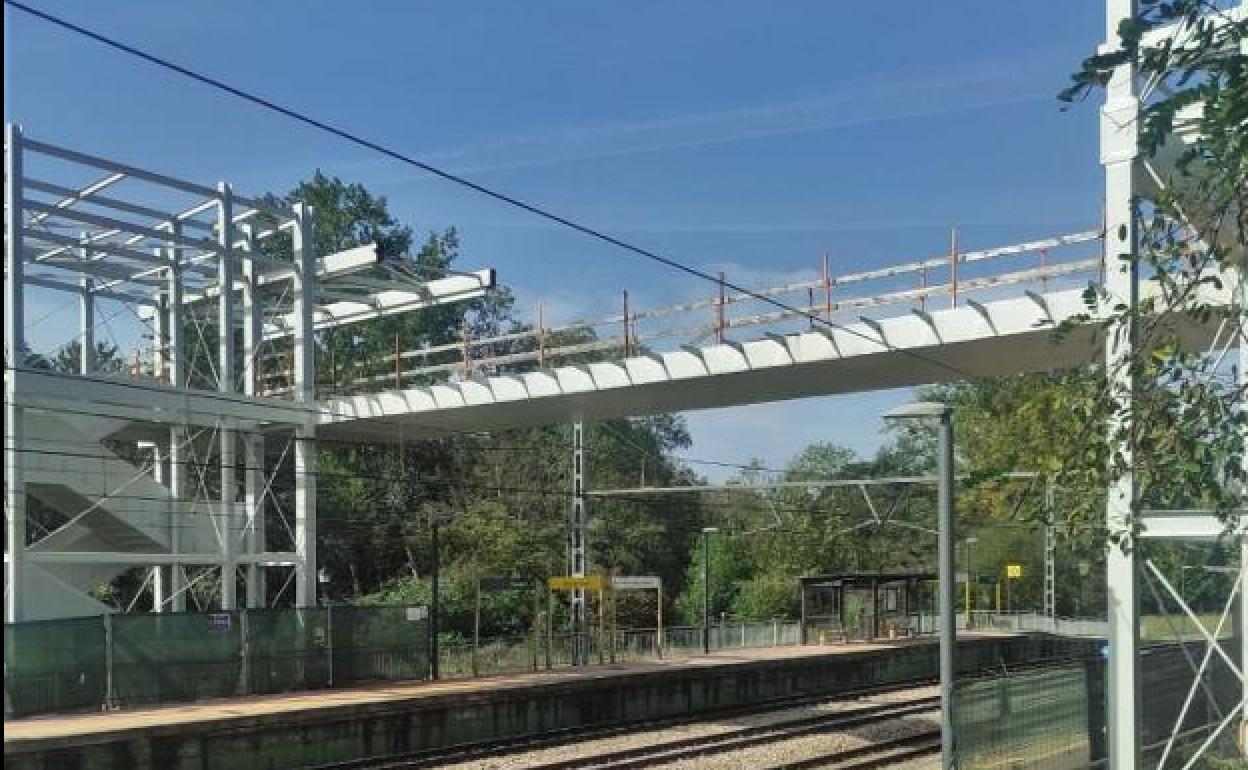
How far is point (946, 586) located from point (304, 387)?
19765 millimetres

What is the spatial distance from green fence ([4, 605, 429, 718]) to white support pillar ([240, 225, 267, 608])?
474 centimetres

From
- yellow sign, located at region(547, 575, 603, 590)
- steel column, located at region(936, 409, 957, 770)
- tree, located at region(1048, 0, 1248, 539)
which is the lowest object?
yellow sign, located at region(547, 575, 603, 590)

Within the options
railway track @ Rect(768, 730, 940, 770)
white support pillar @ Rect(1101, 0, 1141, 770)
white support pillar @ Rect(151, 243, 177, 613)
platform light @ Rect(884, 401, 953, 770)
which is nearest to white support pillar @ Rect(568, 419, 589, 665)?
white support pillar @ Rect(151, 243, 177, 613)

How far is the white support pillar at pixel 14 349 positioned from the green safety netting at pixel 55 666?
130 inches

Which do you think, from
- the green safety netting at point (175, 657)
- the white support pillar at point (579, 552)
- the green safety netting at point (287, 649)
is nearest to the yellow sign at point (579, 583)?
the white support pillar at point (579, 552)

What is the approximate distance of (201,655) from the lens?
21.5 meters

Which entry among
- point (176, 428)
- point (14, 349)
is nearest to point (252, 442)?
point (176, 428)

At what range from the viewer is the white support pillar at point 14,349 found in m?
22.3

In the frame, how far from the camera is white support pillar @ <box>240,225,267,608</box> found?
2780cm

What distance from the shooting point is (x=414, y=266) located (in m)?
27.9

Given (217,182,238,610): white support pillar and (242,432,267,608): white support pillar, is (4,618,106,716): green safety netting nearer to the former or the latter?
(217,182,238,610): white support pillar

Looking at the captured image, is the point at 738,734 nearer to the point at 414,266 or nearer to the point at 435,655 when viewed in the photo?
the point at 435,655

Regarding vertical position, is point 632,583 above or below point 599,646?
above

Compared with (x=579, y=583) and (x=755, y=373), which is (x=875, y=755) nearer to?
(x=755, y=373)
